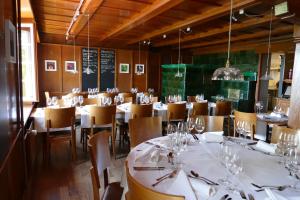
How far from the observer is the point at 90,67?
8.02 meters

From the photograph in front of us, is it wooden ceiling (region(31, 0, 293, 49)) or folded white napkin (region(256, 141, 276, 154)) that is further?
wooden ceiling (region(31, 0, 293, 49))

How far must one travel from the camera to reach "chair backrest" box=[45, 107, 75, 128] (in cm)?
340

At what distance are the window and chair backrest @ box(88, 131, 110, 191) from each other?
4055mm

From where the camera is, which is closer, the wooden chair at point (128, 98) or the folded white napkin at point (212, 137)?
the folded white napkin at point (212, 137)

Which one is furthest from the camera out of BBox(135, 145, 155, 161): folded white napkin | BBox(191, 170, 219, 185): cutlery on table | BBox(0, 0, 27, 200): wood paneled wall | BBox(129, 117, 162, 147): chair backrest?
BBox(129, 117, 162, 147): chair backrest

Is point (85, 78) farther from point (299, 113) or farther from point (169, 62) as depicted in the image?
point (299, 113)

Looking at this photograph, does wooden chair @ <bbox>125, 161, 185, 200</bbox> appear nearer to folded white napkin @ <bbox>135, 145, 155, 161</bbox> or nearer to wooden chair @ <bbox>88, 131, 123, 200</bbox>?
wooden chair @ <bbox>88, 131, 123, 200</bbox>

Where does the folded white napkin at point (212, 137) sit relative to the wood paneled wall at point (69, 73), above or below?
below

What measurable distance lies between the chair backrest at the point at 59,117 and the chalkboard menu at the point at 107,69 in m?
4.76

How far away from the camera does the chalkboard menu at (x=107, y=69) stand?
26.9ft

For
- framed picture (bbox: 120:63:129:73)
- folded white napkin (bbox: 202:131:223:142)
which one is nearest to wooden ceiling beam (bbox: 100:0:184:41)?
folded white napkin (bbox: 202:131:223:142)

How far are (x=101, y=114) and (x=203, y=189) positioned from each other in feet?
8.92

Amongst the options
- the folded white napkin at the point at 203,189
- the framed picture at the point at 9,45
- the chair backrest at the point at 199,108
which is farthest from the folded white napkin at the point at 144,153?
the chair backrest at the point at 199,108

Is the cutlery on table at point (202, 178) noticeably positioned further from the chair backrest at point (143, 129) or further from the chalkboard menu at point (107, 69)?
the chalkboard menu at point (107, 69)
